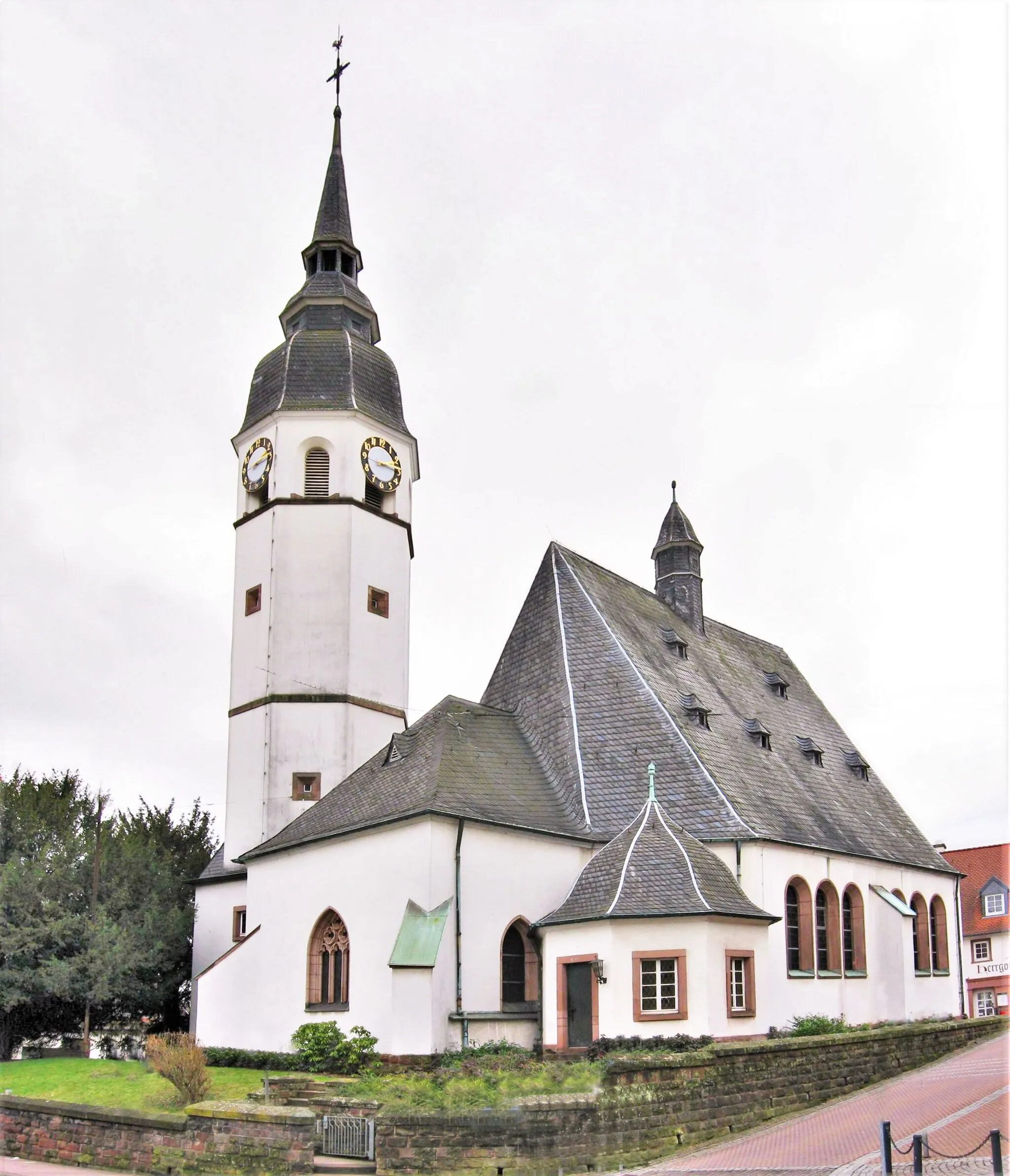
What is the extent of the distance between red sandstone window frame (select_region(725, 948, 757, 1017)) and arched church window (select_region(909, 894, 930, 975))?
34.9 ft

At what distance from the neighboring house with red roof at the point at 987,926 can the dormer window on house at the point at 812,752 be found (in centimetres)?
2036

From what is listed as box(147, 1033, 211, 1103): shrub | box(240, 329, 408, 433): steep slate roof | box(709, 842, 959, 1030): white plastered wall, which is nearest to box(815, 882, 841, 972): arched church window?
box(709, 842, 959, 1030): white plastered wall

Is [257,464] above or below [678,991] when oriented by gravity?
above

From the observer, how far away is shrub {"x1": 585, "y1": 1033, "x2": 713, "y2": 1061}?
2002 cm

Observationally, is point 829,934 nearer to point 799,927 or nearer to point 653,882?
point 799,927

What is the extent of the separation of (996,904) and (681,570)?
25.9m

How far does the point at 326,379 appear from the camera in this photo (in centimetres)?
3272

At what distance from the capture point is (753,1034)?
21766 millimetres

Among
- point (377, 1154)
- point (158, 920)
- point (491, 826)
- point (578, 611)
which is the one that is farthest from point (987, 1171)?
point (158, 920)

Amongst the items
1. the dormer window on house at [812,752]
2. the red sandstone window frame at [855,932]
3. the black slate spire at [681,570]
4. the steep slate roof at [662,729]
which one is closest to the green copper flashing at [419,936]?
the steep slate roof at [662,729]

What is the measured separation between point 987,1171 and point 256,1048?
15431mm

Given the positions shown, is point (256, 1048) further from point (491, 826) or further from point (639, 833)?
point (639, 833)

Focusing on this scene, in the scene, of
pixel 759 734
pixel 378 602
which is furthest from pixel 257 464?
pixel 759 734

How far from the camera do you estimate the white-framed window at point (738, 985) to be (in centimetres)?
2136
